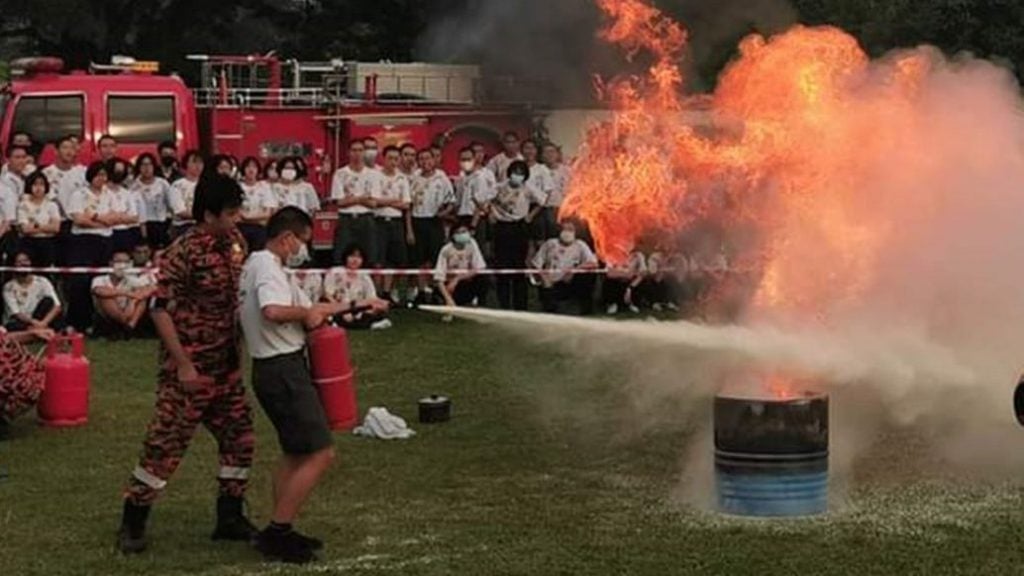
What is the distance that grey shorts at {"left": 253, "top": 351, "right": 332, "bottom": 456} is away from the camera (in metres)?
7.84

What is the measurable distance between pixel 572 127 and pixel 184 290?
10490 mm

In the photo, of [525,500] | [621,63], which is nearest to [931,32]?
[621,63]

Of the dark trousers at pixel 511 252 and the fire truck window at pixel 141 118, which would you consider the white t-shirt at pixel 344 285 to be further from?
the fire truck window at pixel 141 118

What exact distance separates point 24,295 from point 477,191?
5.47 metres

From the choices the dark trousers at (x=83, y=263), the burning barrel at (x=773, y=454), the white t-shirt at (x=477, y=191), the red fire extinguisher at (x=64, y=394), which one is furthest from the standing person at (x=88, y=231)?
the burning barrel at (x=773, y=454)

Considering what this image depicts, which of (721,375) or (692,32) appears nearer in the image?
(721,375)

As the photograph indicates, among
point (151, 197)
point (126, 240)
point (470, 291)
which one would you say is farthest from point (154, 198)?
point (470, 291)

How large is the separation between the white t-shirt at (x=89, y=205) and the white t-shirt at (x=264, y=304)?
28.8 feet

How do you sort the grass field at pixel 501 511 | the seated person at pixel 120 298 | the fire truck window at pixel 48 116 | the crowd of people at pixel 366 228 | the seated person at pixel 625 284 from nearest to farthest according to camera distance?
the grass field at pixel 501 511 < the seated person at pixel 120 298 < the crowd of people at pixel 366 228 < the seated person at pixel 625 284 < the fire truck window at pixel 48 116

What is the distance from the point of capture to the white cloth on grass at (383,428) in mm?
11000

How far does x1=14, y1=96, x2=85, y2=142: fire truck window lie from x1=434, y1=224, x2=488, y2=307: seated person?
4564 mm

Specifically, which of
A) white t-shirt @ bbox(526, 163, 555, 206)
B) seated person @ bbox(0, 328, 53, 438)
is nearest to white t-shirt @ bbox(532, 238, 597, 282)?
white t-shirt @ bbox(526, 163, 555, 206)

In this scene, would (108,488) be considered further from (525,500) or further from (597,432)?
(597,432)

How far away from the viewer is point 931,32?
1074 inches
